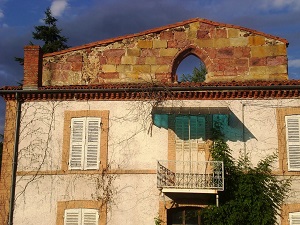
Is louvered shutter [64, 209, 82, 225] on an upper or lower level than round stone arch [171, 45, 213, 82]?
lower

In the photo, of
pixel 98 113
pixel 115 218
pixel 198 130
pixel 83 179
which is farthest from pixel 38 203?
pixel 198 130

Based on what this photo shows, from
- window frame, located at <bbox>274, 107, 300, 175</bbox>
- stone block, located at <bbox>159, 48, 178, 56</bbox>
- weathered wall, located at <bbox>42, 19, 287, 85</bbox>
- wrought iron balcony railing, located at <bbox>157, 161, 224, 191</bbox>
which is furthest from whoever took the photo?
stone block, located at <bbox>159, 48, 178, 56</bbox>

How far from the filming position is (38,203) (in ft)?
51.1

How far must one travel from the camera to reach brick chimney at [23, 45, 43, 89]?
1666cm

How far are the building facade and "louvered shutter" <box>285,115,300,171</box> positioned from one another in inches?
1.3

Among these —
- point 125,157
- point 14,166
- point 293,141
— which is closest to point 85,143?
point 125,157

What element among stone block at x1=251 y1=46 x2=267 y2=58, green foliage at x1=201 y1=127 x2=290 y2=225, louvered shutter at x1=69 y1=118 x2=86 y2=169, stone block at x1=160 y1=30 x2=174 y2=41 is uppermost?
stone block at x1=160 y1=30 x2=174 y2=41

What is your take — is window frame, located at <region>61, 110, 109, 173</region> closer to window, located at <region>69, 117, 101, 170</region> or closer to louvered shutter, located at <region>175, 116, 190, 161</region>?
window, located at <region>69, 117, 101, 170</region>

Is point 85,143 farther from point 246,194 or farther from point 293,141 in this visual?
point 293,141

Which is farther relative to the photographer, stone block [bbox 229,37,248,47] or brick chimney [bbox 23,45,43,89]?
stone block [bbox 229,37,248,47]

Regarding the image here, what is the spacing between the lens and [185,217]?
15.3m

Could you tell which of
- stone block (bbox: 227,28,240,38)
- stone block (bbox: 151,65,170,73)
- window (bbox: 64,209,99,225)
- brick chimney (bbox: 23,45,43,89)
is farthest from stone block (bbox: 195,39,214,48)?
window (bbox: 64,209,99,225)

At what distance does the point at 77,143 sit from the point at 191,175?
13.7 feet

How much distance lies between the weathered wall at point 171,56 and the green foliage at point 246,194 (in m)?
3.50
